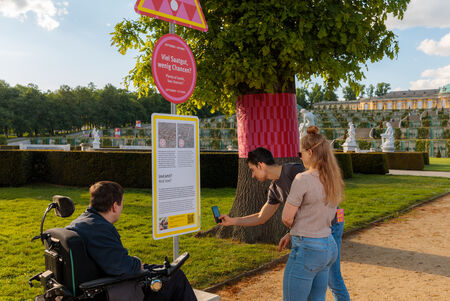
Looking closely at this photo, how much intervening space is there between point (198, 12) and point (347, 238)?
4.74 meters

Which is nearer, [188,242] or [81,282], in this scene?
[81,282]

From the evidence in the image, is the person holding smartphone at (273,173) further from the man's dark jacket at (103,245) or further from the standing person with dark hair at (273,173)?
the man's dark jacket at (103,245)

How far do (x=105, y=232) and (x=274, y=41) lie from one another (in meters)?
3.60

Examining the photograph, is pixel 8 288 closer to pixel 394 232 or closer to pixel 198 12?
pixel 198 12

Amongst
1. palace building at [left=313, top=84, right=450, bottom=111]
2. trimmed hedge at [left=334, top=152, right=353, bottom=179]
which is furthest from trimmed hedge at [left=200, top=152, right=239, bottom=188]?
palace building at [left=313, top=84, right=450, bottom=111]

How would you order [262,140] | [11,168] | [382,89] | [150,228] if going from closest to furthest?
[262,140]
[150,228]
[11,168]
[382,89]

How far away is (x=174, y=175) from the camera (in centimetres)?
313

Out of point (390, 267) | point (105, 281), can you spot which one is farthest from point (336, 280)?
point (390, 267)

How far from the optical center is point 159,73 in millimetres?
3039

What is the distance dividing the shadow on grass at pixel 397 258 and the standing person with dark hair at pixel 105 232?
3.93 meters

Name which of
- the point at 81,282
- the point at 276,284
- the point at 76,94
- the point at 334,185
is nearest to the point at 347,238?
the point at 276,284

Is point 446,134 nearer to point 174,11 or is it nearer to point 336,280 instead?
point 336,280

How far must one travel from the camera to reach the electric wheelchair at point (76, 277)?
2.20 metres

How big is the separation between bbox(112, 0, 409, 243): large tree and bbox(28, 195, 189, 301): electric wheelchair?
3.23 m
